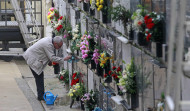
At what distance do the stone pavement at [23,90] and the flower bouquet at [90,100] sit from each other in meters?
1.06

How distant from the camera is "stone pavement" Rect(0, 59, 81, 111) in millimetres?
10773

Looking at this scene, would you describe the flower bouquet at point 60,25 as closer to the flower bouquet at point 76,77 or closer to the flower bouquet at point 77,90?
the flower bouquet at point 76,77

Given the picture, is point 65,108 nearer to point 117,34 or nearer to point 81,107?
point 81,107

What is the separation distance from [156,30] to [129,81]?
1541 millimetres

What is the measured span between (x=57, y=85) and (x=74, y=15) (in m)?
2.51

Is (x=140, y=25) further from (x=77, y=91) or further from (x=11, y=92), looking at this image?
(x=11, y=92)

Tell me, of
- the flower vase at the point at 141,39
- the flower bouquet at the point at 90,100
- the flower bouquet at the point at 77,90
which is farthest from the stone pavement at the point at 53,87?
the flower vase at the point at 141,39

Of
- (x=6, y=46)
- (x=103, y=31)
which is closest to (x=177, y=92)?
(x=103, y=31)

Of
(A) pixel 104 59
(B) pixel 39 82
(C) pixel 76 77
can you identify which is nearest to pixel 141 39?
(A) pixel 104 59

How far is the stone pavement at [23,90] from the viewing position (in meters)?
10.8

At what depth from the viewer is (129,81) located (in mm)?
6469

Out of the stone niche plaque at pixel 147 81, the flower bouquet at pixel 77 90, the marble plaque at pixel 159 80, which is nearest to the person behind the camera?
the marble plaque at pixel 159 80

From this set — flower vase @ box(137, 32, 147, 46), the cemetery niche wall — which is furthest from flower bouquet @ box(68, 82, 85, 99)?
flower vase @ box(137, 32, 147, 46)

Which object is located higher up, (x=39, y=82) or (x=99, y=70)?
(x=99, y=70)
